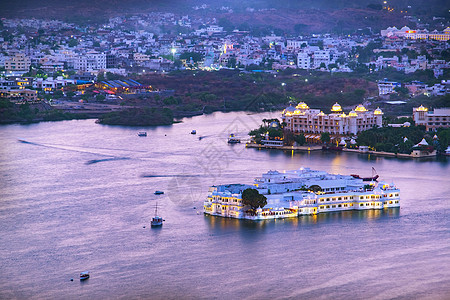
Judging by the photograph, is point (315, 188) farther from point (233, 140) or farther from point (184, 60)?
point (184, 60)

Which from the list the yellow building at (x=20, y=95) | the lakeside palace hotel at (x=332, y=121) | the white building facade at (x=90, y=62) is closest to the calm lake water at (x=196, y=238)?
the lakeside palace hotel at (x=332, y=121)

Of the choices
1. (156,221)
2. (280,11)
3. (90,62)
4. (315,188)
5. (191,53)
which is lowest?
(156,221)

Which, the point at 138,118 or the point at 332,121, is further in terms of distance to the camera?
the point at 138,118

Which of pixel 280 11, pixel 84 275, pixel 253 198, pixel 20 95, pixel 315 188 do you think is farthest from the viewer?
pixel 280 11

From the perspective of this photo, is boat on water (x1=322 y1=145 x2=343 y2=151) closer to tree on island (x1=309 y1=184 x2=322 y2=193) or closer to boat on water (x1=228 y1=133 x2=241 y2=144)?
boat on water (x1=228 y1=133 x2=241 y2=144)

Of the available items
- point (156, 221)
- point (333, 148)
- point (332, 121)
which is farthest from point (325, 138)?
point (156, 221)

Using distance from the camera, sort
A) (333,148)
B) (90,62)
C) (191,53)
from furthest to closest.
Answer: (191,53) → (90,62) → (333,148)

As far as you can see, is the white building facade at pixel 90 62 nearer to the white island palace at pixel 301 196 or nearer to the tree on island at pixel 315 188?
the white island palace at pixel 301 196

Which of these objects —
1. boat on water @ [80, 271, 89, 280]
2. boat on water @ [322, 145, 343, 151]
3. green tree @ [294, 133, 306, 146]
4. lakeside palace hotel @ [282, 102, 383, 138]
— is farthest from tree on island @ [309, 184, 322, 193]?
lakeside palace hotel @ [282, 102, 383, 138]
